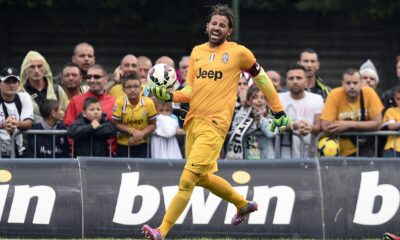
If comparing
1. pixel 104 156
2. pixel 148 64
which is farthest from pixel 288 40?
pixel 104 156

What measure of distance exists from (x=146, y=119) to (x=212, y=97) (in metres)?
2.45

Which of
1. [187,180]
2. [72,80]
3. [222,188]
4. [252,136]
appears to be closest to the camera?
[187,180]

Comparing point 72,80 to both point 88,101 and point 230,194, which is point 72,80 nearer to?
point 88,101

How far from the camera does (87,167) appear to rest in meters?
15.7

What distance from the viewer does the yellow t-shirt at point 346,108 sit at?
1677 cm

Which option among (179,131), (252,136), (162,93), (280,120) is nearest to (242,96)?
(252,136)

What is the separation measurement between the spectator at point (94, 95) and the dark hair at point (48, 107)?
0.54ft

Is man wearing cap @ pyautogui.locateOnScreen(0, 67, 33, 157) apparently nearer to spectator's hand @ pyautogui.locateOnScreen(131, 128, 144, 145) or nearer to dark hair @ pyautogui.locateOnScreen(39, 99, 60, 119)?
dark hair @ pyautogui.locateOnScreen(39, 99, 60, 119)

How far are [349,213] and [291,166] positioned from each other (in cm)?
86

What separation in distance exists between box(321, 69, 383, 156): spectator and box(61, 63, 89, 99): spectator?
10.3 ft

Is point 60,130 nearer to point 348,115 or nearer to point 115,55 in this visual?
point 348,115

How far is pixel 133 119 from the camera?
54.4 feet

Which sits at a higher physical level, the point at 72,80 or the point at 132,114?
the point at 72,80

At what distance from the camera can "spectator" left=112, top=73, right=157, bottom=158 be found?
16.6 meters
